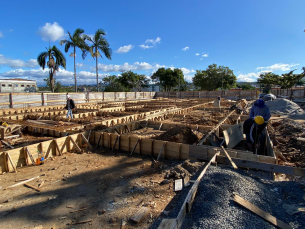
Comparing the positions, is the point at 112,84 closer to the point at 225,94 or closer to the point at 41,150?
the point at 225,94

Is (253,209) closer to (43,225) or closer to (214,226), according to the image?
(214,226)

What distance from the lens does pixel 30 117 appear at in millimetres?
11367

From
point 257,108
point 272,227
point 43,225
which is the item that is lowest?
point 43,225

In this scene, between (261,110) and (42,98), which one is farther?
(42,98)

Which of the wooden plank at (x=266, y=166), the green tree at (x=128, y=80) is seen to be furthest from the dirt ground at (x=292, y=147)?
the green tree at (x=128, y=80)

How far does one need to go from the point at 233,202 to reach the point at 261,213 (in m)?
0.39

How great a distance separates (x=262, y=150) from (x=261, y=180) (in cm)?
253

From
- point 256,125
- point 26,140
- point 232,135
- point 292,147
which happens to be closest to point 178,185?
point 256,125

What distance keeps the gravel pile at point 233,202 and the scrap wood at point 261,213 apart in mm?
55

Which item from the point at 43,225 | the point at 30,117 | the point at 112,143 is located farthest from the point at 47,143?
the point at 30,117

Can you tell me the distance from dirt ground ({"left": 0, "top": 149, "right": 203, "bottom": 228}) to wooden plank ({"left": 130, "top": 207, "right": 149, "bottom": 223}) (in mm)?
49

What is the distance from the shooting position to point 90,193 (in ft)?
12.3

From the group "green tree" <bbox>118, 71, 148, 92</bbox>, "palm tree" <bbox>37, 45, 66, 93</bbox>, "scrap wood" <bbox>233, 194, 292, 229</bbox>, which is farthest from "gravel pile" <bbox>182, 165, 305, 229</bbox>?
"green tree" <bbox>118, 71, 148, 92</bbox>

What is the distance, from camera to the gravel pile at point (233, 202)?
259 centimetres
